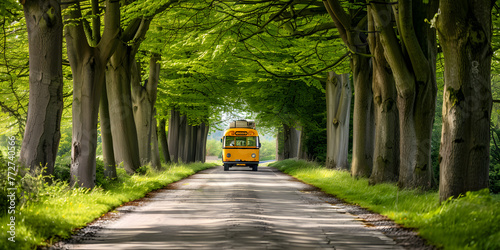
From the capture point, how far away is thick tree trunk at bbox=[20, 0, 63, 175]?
453 inches

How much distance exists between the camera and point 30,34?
11539mm

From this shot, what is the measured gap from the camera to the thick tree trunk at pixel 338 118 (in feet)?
89.8

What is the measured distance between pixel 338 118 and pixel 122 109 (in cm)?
1121

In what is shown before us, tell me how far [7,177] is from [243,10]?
27.9ft

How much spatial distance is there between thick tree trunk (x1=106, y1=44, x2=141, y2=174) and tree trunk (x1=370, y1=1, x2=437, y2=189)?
365 inches

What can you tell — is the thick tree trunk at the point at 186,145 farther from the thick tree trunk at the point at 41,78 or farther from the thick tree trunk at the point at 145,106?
the thick tree trunk at the point at 41,78

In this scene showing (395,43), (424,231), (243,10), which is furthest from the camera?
(243,10)

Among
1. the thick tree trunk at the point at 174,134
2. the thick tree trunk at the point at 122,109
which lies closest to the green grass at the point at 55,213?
the thick tree trunk at the point at 122,109

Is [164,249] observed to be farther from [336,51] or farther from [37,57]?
[336,51]

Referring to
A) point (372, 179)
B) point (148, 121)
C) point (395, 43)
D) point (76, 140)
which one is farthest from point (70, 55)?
point (148, 121)

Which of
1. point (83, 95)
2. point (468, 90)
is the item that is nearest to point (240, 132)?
point (83, 95)

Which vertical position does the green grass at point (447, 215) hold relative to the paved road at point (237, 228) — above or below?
above

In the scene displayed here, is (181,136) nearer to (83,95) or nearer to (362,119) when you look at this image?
(362,119)

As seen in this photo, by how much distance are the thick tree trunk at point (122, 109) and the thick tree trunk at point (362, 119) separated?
7.95 metres
